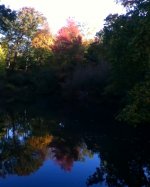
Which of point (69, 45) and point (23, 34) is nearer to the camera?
point (69, 45)

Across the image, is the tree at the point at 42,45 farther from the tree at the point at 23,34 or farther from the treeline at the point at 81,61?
the tree at the point at 23,34

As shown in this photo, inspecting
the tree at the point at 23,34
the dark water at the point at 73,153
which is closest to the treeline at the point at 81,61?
the tree at the point at 23,34

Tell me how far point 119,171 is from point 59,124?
1202 centimetres

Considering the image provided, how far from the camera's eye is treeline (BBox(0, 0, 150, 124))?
1803cm

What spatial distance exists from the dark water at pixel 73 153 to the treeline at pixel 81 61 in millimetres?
1627

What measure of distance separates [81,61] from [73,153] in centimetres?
2855

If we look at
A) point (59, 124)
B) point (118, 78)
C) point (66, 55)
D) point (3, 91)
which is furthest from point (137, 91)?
point (3, 91)

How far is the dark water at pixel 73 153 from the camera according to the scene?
1460 centimetres

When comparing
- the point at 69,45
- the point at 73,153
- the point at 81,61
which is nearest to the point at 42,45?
the point at 69,45

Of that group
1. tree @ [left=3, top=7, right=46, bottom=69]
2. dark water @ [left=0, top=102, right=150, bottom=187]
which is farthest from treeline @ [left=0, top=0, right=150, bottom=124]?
dark water @ [left=0, top=102, right=150, bottom=187]

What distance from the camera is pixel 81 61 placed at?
4634 centimetres

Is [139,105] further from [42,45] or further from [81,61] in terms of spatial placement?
[42,45]

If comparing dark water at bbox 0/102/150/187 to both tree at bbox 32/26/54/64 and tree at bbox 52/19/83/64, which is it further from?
tree at bbox 32/26/54/64

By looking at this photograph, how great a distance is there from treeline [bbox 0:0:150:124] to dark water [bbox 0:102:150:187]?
163 cm
